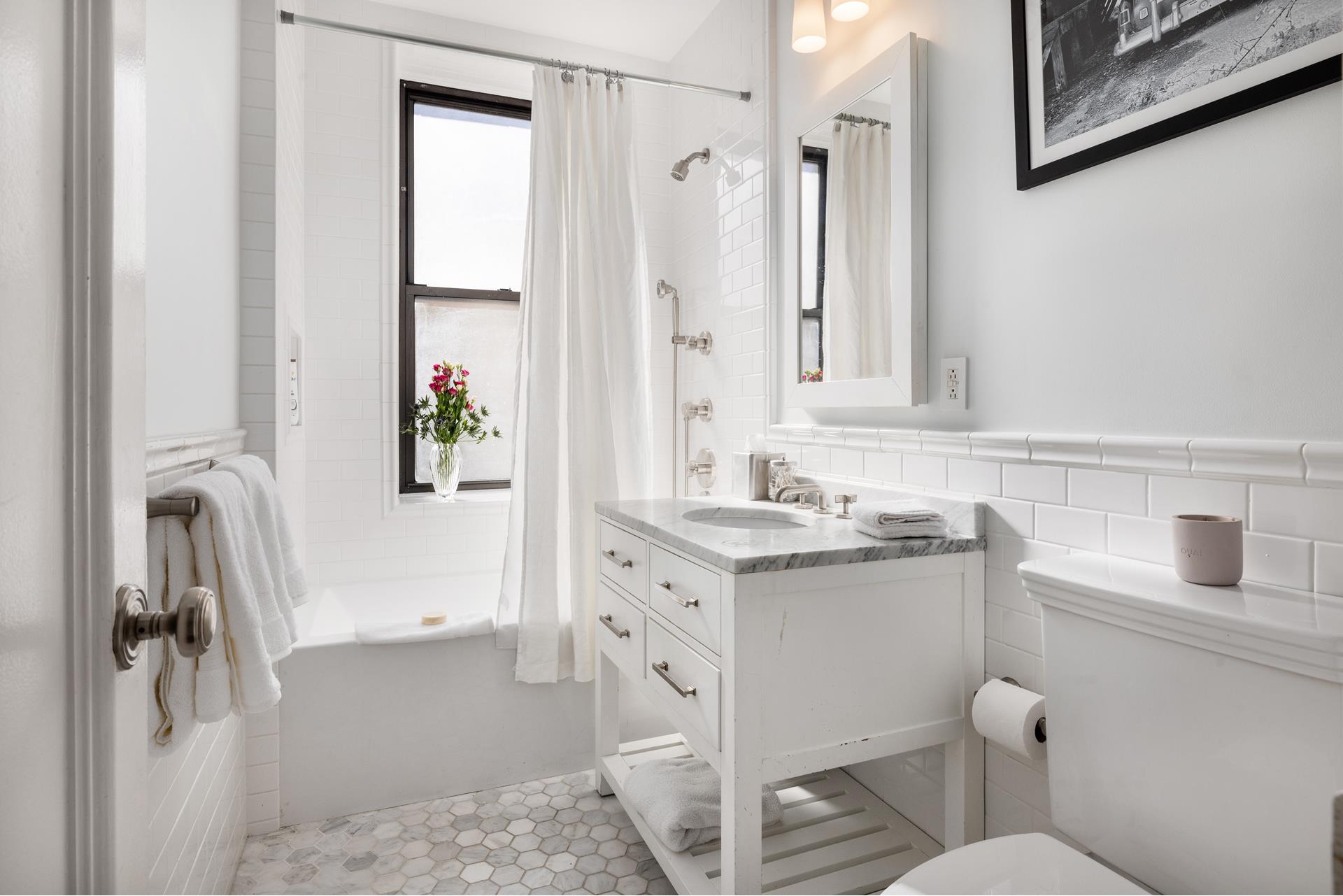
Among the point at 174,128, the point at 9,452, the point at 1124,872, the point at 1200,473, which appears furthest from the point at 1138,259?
the point at 174,128

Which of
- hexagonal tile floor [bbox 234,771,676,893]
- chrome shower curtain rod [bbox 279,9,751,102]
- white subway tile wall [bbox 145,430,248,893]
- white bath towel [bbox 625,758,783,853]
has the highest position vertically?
chrome shower curtain rod [bbox 279,9,751,102]

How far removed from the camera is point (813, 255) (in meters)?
2.04

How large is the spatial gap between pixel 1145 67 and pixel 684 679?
1340mm

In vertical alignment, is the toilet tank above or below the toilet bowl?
above

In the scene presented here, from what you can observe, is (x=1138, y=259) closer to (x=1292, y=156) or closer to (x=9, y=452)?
(x=1292, y=156)

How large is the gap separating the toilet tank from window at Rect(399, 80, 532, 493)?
2.44 m

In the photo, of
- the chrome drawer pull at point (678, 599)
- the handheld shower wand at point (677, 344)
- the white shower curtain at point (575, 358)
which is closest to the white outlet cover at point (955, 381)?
the chrome drawer pull at point (678, 599)

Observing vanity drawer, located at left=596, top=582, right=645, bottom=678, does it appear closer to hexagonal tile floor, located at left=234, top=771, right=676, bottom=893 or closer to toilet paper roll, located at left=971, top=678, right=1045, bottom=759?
hexagonal tile floor, located at left=234, top=771, right=676, bottom=893

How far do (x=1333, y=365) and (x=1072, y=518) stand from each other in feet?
1.45

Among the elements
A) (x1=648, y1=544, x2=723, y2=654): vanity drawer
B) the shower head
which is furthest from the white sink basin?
the shower head

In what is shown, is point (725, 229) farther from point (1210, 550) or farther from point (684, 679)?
point (1210, 550)

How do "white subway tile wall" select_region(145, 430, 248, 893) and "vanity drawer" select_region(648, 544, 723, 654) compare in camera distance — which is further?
"vanity drawer" select_region(648, 544, 723, 654)

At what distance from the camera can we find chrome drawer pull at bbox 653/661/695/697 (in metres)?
1.40

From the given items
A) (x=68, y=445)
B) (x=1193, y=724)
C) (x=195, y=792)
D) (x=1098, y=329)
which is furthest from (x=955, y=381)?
(x=195, y=792)
